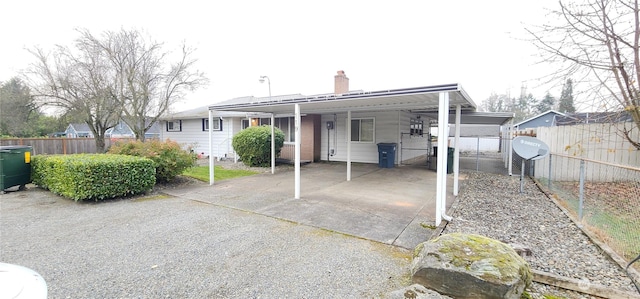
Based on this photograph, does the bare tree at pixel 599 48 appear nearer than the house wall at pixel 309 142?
Yes

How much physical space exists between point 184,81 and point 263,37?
5.41 meters

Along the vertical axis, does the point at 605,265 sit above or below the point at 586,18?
below

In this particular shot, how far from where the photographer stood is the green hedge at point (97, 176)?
19.9 ft

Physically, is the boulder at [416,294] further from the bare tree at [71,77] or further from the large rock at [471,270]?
the bare tree at [71,77]

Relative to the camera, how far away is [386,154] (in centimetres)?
1207

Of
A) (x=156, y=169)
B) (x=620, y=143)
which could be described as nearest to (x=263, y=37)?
(x=156, y=169)

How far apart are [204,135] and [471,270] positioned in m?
17.3

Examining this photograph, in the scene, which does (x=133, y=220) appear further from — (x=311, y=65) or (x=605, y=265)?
(x=311, y=65)

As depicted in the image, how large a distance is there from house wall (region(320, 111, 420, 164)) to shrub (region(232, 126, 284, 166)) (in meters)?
2.89

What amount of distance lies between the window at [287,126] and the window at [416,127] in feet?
20.0

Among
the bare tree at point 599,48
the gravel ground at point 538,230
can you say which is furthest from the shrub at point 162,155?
the bare tree at point 599,48

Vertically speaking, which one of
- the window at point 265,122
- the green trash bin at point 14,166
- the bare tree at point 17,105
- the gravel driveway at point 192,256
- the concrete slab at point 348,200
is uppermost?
the bare tree at point 17,105

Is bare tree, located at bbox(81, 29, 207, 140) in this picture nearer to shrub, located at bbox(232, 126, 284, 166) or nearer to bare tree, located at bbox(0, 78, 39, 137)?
bare tree, located at bbox(0, 78, 39, 137)

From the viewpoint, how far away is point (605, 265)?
3.27 meters
